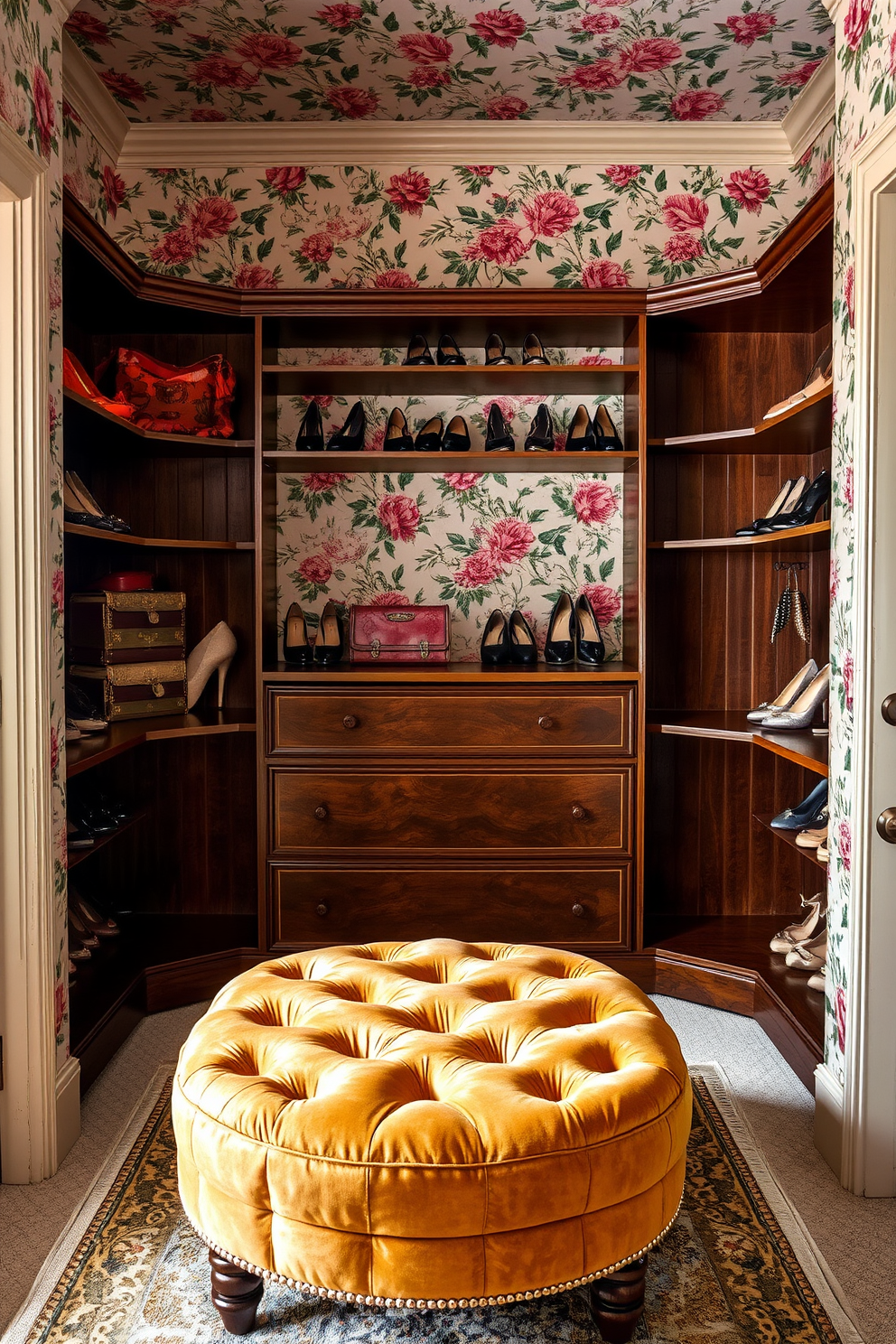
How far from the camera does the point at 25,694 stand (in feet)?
6.84

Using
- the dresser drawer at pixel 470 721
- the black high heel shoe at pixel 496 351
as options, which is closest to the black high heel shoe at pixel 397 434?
the black high heel shoe at pixel 496 351

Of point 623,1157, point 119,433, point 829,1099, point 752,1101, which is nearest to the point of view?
point 623,1157

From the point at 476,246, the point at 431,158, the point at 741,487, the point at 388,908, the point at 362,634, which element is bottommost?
the point at 388,908

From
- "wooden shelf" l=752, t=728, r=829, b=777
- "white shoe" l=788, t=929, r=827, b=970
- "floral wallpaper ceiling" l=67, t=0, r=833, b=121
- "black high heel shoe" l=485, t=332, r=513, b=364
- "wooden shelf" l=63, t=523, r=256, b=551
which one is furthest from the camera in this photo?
"black high heel shoe" l=485, t=332, r=513, b=364

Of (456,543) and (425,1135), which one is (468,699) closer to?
(456,543)

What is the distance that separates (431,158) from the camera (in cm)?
345

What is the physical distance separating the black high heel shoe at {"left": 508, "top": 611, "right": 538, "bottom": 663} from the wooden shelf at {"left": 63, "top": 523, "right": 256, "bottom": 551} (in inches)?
35.9

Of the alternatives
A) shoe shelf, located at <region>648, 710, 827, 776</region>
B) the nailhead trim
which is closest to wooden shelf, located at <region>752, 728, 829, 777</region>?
shoe shelf, located at <region>648, 710, 827, 776</region>

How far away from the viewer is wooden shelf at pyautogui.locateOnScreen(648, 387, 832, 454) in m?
2.70

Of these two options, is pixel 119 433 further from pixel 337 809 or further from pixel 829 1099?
pixel 829 1099

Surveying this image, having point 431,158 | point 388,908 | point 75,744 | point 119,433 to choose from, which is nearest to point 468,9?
point 431,158

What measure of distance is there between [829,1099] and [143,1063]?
5.62 ft

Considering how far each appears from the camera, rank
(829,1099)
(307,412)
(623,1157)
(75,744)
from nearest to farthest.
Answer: (623,1157) → (829,1099) → (75,744) → (307,412)

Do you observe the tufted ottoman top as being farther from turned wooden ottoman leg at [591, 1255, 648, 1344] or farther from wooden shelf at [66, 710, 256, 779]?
wooden shelf at [66, 710, 256, 779]
